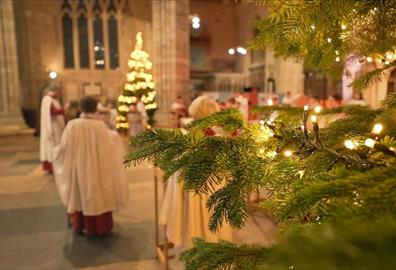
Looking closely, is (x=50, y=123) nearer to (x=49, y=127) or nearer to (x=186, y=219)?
(x=49, y=127)

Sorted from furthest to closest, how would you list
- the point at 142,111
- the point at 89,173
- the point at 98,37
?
the point at 98,37 < the point at 142,111 < the point at 89,173

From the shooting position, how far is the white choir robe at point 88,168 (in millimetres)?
3570

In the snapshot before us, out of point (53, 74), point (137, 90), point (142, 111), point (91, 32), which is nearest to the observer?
point (142, 111)

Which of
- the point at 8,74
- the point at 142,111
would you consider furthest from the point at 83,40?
the point at 142,111

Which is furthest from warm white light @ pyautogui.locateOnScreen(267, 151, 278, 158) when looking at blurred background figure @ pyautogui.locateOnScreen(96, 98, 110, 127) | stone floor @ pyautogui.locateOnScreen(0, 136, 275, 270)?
blurred background figure @ pyautogui.locateOnScreen(96, 98, 110, 127)

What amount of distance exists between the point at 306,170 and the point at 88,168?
3121 mm

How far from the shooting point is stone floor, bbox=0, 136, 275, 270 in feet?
10.2

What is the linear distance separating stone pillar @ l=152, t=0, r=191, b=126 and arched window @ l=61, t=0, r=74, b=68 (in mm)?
4532

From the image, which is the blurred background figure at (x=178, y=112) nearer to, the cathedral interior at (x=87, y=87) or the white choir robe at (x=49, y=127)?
the cathedral interior at (x=87, y=87)

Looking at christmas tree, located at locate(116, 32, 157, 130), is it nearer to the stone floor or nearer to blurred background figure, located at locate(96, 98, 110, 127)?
blurred background figure, located at locate(96, 98, 110, 127)

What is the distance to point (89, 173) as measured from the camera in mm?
3568

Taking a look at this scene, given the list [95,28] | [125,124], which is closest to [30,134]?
[125,124]

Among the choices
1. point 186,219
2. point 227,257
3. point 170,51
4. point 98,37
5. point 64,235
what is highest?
point 98,37

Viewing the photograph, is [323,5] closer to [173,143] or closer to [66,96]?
[173,143]
